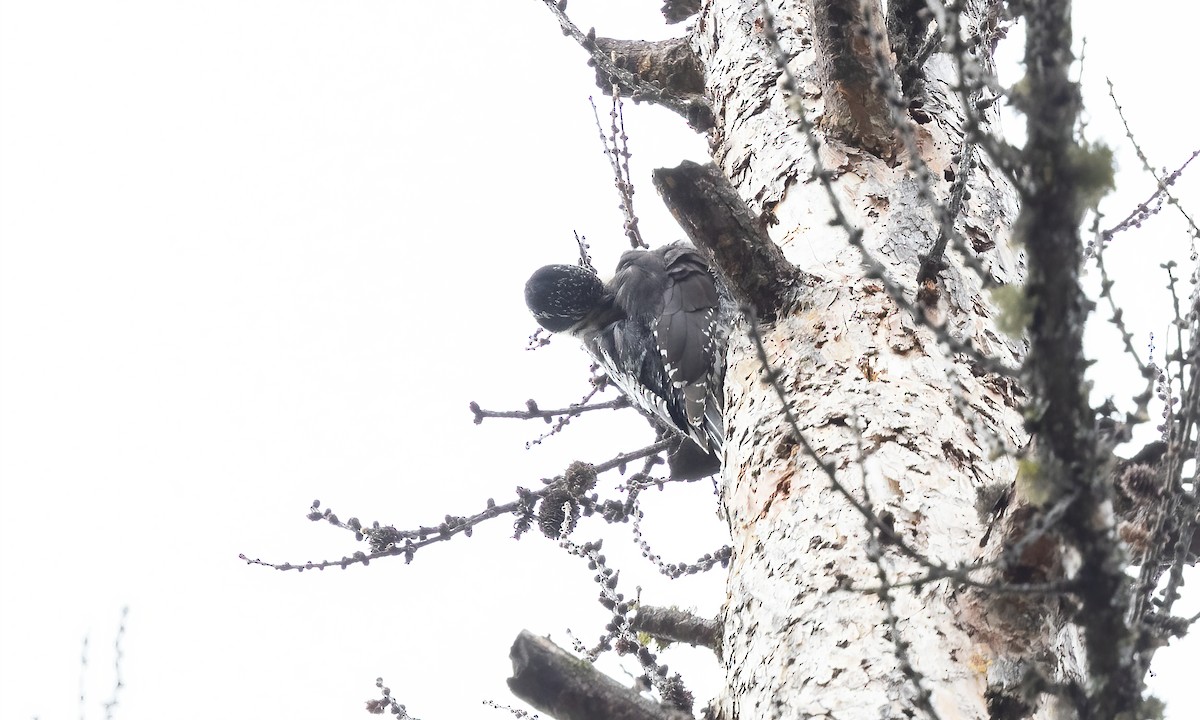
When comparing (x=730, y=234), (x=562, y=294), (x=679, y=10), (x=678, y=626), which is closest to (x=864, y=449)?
(x=730, y=234)

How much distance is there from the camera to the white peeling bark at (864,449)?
57.1 inches

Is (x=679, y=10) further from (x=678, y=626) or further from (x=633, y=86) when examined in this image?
(x=678, y=626)

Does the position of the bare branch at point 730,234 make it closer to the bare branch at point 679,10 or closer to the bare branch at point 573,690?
the bare branch at point 573,690

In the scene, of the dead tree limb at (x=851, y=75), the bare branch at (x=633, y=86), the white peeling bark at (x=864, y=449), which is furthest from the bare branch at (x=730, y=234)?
the bare branch at (x=633, y=86)

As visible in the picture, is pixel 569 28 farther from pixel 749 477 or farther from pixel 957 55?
pixel 957 55

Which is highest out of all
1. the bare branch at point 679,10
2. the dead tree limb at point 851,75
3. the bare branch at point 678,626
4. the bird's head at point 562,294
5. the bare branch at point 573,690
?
the bare branch at point 679,10

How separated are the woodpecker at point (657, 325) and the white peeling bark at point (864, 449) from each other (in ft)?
2.04

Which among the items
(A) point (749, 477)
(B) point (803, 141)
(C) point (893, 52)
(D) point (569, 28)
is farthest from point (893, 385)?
(D) point (569, 28)

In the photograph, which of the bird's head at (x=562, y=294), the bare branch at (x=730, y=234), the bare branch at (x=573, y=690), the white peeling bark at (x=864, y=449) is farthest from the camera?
the bird's head at (x=562, y=294)

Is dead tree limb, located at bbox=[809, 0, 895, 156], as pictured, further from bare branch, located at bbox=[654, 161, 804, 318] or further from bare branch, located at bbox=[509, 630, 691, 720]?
bare branch, located at bbox=[509, 630, 691, 720]

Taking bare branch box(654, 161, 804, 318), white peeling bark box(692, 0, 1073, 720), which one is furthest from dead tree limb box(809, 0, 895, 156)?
bare branch box(654, 161, 804, 318)

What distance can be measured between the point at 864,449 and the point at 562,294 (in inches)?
97.4

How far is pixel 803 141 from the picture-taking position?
253cm

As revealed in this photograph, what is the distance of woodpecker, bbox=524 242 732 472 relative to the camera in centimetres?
325
